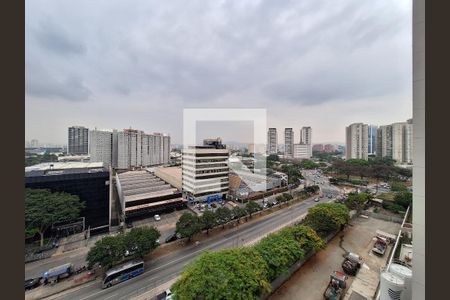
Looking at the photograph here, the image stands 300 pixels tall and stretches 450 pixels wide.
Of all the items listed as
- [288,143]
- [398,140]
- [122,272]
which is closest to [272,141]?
[288,143]

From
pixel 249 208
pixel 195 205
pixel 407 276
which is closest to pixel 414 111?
pixel 407 276

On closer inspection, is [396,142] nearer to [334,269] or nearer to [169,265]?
[334,269]

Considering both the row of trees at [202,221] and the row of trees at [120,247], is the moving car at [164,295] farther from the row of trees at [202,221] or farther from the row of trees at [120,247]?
the row of trees at [202,221]

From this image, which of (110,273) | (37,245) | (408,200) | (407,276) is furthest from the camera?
(408,200)

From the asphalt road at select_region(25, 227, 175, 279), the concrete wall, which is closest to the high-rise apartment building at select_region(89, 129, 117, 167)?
the asphalt road at select_region(25, 227, 175, 279)

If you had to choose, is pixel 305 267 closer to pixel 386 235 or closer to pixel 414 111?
pixel 386 235

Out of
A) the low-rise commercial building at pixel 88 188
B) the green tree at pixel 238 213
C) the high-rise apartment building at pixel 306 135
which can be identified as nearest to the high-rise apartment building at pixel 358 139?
the high-rise apartment building at pixel 306 135
